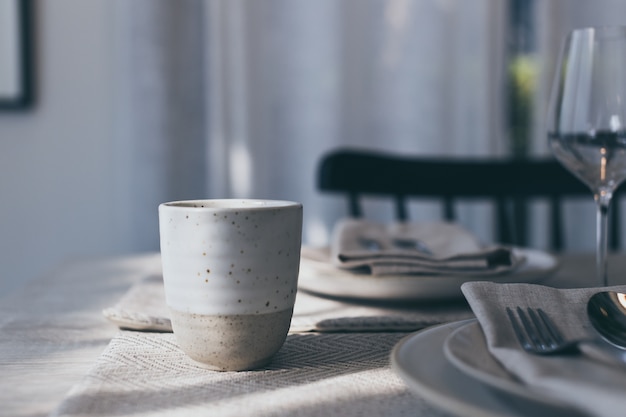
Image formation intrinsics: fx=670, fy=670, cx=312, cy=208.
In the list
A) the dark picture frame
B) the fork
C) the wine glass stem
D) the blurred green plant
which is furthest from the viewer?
the blurred green plant

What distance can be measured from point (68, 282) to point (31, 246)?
1.25 meters

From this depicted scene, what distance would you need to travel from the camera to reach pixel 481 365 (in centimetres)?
36

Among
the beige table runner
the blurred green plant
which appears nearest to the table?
the beige table runner

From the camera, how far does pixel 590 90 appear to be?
62cm

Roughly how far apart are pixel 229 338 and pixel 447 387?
0.15m

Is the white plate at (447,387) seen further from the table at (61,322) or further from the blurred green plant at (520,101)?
the blurred green plant at (520,101)

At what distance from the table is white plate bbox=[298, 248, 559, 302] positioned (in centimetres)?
13

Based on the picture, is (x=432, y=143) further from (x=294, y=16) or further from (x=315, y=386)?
(x=315, y=386)

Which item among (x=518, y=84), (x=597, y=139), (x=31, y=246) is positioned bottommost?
(x=31, y=246)

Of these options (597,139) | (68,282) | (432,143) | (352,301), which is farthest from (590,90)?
(432,143)

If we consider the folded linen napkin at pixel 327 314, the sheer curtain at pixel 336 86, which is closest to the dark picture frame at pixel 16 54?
the sheer curtain at pixel 336 86

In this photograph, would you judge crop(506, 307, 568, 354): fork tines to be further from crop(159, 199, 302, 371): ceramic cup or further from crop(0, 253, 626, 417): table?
crop(0, 253, 626, 417): table

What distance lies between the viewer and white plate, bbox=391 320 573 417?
0.99 ft

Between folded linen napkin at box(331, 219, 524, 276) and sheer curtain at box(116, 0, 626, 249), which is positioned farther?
sheer curtain at box(116, 0, 626, 249)
